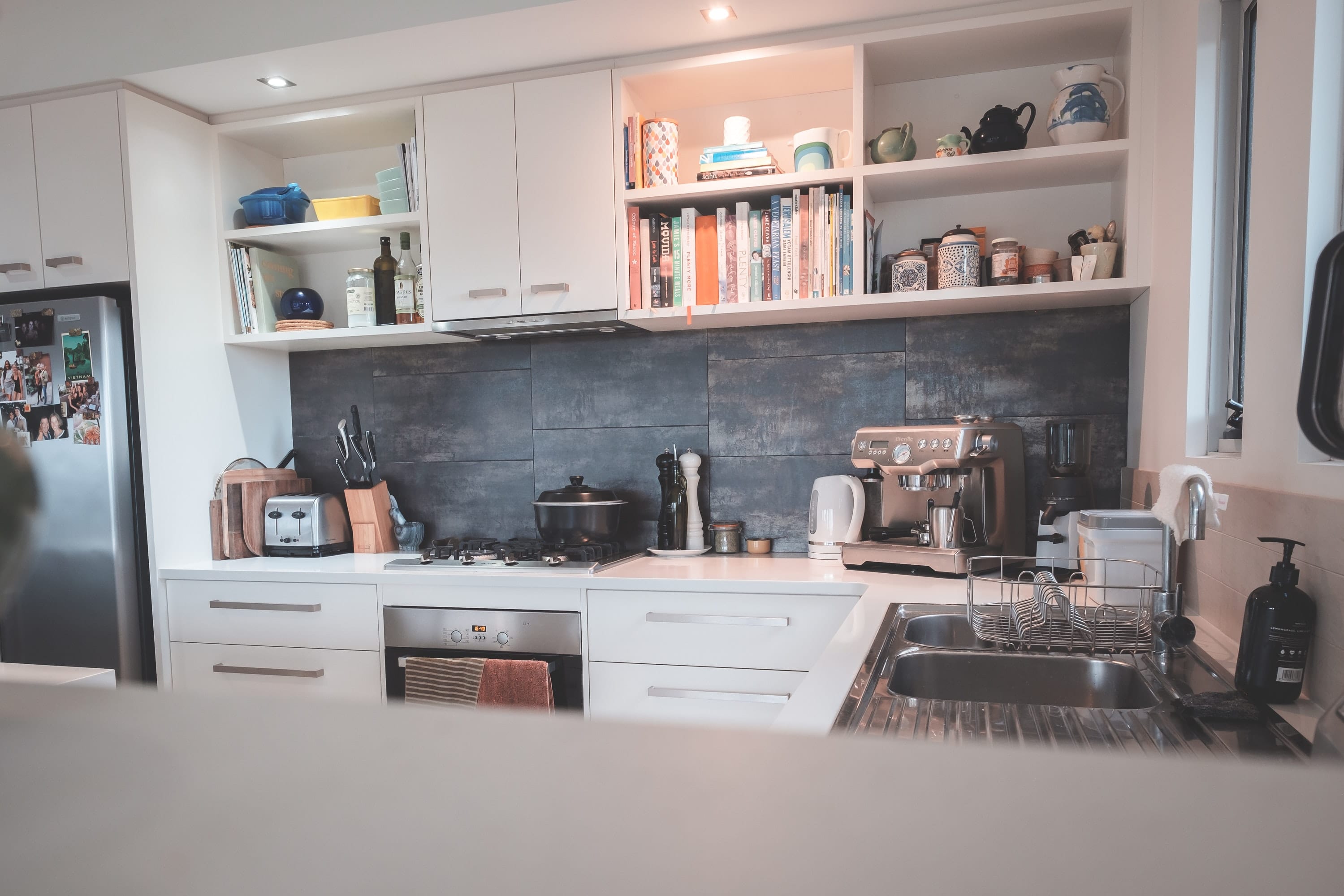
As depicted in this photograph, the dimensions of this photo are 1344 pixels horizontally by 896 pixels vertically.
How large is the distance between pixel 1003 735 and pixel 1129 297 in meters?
1.71

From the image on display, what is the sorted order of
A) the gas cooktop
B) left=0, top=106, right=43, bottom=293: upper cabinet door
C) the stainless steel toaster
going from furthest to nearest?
the stainless steel toaster → left=0, top=106, right=43, bottom=293: upper cabinet door → the gas cooktop

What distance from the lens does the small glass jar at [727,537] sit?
262 centimetres

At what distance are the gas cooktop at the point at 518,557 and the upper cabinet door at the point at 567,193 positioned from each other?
0.71 metres

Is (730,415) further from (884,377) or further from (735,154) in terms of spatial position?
(735,154)

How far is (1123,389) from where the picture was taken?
2.36 m

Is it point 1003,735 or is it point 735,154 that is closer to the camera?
point 1003,735

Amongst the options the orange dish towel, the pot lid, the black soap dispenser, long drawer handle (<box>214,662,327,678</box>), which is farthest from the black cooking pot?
the black soap dispenser

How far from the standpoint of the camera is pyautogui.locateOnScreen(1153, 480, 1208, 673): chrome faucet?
1282mm

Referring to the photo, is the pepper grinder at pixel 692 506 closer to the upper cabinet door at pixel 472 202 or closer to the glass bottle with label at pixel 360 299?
the upper cabinet door at pixel 472 202

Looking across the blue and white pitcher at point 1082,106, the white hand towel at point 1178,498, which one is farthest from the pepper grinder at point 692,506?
the white hand towel at point 1178,498

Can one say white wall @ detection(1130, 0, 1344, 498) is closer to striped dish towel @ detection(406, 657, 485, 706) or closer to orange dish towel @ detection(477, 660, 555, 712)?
orange dish towel @ detection(477, 660, 555, 712)

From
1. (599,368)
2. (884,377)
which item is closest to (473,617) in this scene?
(599,368)

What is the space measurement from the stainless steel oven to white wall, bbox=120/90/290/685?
0.74 m

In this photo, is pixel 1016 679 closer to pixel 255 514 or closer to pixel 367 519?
pixel 367 519
